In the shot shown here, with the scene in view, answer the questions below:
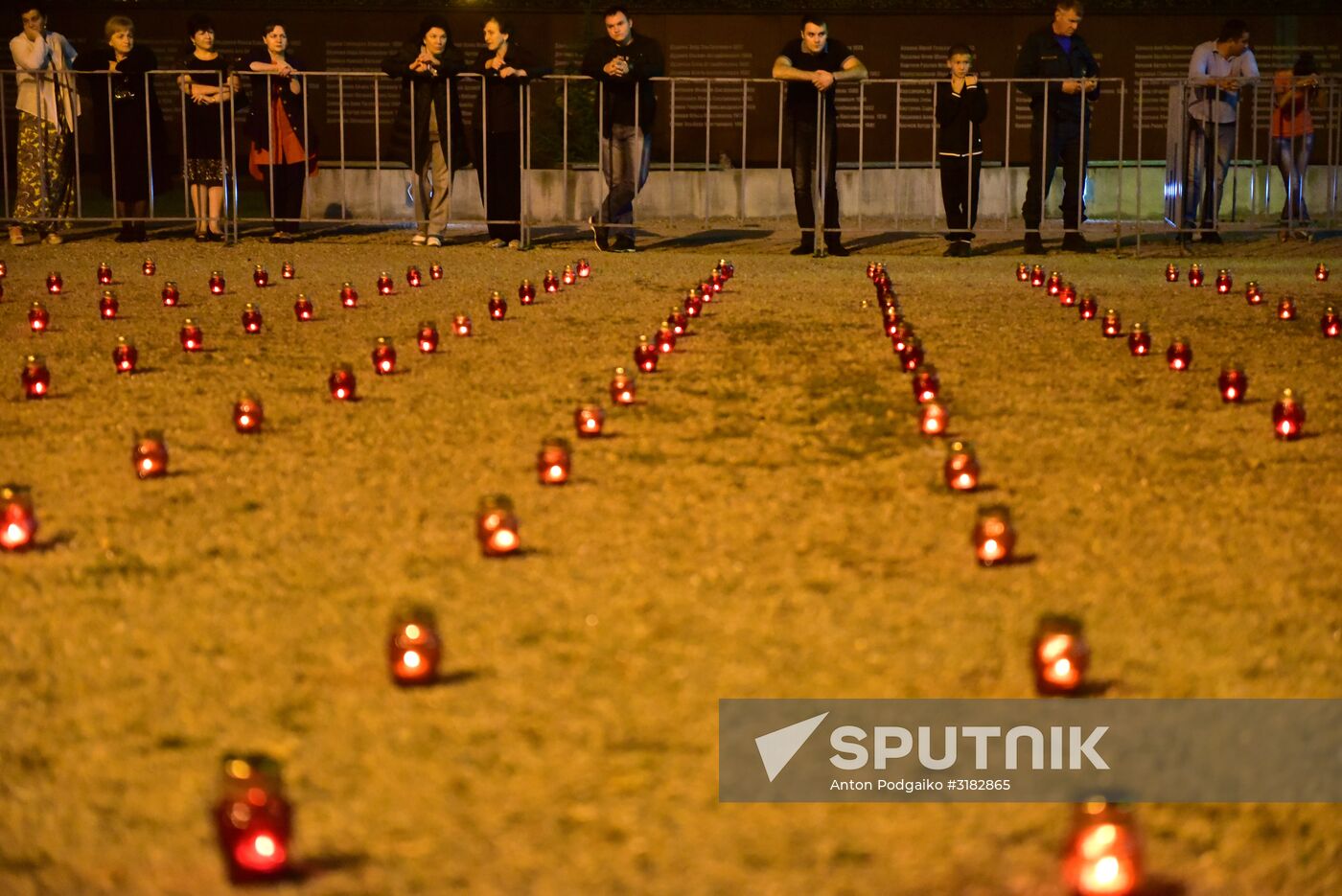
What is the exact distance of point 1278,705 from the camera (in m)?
3.57

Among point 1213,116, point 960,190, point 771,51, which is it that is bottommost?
point 960,190

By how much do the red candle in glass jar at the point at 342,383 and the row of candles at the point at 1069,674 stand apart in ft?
7.51

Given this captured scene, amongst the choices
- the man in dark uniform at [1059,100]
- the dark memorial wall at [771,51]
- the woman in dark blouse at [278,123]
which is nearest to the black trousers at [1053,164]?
the man in dark uniform at [1059,100]

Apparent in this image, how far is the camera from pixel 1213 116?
1627cm

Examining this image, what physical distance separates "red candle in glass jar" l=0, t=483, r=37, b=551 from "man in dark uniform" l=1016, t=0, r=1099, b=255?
12.4 metres

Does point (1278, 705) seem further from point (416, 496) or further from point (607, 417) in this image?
point (607, 417)

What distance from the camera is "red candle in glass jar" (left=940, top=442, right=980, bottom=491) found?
554 centimetres

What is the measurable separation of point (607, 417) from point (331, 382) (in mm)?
1224

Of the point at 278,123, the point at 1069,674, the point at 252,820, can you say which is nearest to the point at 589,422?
the point at 1069,674

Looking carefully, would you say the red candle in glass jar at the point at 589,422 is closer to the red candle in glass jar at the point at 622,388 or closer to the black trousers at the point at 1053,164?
the red candle in glass jar at the point at 622,388

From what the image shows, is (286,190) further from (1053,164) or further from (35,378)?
(35,378)

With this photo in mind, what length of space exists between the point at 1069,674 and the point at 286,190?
1485 centimetres

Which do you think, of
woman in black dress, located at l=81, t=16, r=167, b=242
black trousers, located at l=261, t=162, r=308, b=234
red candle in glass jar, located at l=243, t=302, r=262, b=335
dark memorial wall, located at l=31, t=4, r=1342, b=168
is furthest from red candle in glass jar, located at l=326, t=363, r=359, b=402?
dark memorial wall, located at l=31, t=4, r=1342, b=168

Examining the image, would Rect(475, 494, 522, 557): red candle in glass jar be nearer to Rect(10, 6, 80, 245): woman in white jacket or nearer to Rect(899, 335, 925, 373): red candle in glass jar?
Rect(899, 335, 925, 373): red candle in glass jar
